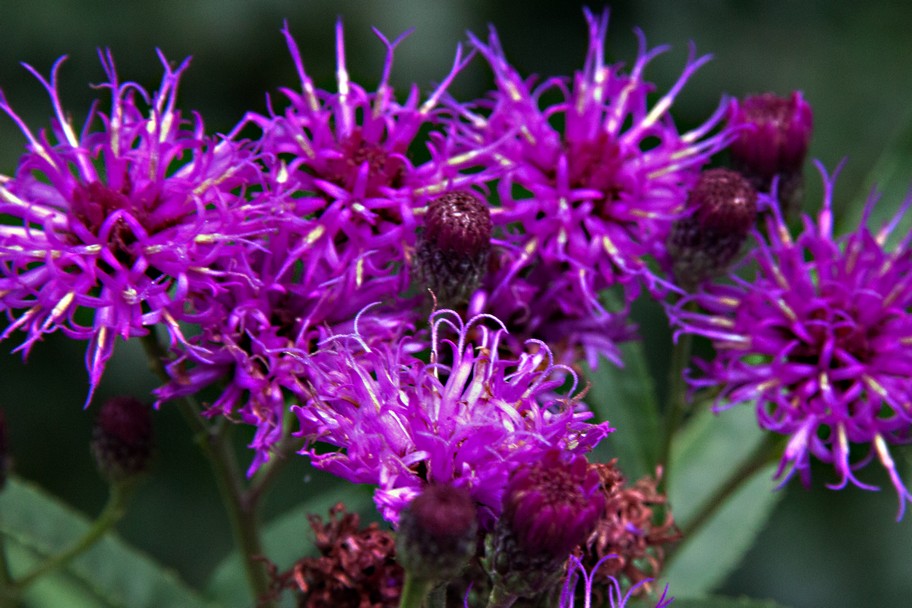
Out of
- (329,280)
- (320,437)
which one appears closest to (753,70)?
(329,280)

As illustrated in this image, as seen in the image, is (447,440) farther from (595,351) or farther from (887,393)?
(887,393)

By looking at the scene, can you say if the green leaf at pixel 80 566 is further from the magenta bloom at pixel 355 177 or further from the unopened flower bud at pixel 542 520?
the unopened flower bud at pixel 542 520

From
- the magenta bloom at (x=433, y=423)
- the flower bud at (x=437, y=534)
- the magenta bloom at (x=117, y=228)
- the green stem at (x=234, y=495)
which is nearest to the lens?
the flower bud at (x=437, y=534)

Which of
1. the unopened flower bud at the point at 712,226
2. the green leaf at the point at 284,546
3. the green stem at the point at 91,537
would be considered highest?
the unopened flower bud at the point at 712,226

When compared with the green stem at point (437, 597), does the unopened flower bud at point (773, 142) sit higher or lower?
higher

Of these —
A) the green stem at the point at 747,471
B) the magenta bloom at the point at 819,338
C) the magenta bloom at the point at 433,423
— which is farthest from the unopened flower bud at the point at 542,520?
the green stem at the point at 747,471

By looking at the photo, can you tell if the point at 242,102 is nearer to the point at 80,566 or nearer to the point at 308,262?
the point at 80,566

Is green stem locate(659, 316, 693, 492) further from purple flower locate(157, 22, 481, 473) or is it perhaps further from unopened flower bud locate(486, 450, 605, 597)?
unopened flower bud locate(486, 450, 605, 597)
